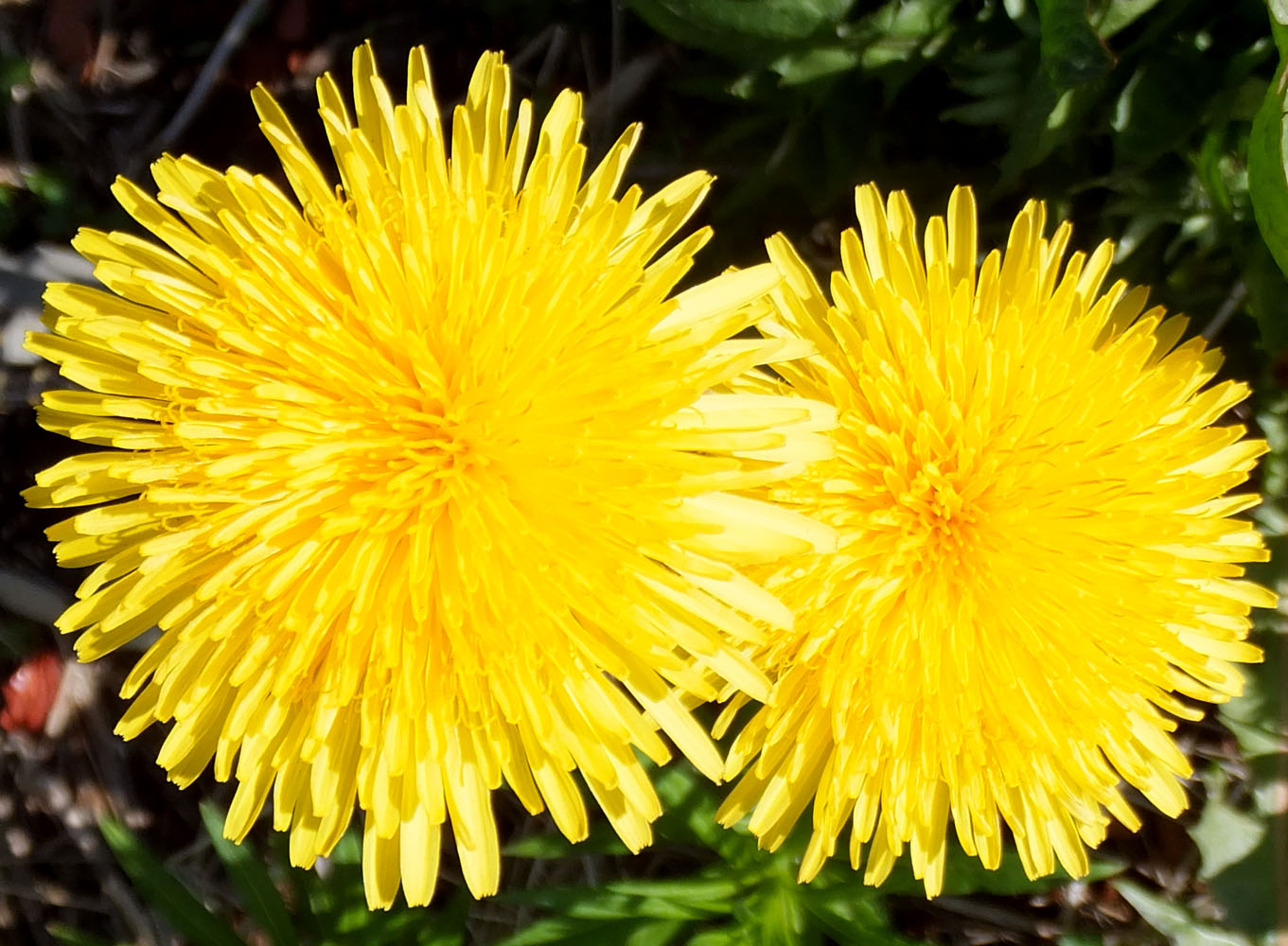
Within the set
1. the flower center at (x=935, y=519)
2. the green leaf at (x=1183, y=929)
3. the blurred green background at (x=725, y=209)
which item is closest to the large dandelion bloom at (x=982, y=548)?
the flower center at (x=935, y=519)

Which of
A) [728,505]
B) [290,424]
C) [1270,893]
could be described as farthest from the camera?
[1270,893]

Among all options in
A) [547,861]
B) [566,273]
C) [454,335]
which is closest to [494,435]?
[454,335]

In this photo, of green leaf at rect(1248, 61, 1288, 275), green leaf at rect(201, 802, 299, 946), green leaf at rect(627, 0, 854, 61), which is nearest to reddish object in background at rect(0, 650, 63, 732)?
green leaf at rect(201, 802, 299, 946)

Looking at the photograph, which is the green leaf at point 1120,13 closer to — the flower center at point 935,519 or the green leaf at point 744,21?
the green leaf at point 744,21

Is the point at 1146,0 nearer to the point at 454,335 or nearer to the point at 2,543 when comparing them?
the point at 454,335

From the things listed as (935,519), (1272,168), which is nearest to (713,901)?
(935,519)

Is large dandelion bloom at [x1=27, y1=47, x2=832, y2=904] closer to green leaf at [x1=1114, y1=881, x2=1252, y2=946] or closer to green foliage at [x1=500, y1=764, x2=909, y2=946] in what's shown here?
green foliage at [x1=500, y1=764, x2=909, y2=946]
